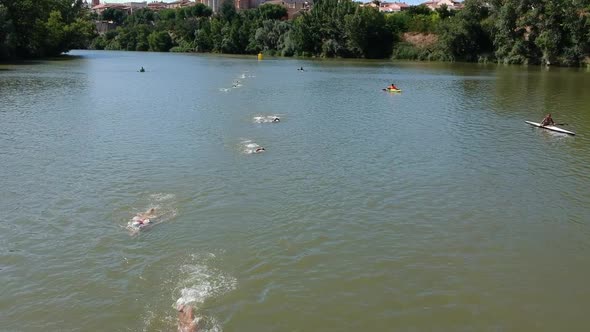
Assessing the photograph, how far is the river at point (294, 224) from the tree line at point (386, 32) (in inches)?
2444

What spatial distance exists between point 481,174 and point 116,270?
16476 mm

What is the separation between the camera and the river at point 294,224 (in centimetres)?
1376

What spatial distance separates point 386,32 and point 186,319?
12726cm

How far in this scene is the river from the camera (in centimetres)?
1376

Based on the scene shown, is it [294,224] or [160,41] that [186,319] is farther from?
[160,41]

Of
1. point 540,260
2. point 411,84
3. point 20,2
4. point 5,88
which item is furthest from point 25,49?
point 540,260

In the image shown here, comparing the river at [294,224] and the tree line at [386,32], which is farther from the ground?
the tree line at [386,32]

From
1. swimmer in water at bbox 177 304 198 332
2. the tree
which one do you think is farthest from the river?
the tree

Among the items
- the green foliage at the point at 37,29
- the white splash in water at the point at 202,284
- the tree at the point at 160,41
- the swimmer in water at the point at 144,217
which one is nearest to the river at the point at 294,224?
the white splash in water at the point at 202,284

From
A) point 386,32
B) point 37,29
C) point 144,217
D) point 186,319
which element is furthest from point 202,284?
point 386,32

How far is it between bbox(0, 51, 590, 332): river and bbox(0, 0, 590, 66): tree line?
204 feet

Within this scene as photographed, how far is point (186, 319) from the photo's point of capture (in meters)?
12.9

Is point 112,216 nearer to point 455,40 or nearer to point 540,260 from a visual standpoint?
point 540,260

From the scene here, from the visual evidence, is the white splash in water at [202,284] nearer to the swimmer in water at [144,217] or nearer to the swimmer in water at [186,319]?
the swimmer in water at [186,319]
